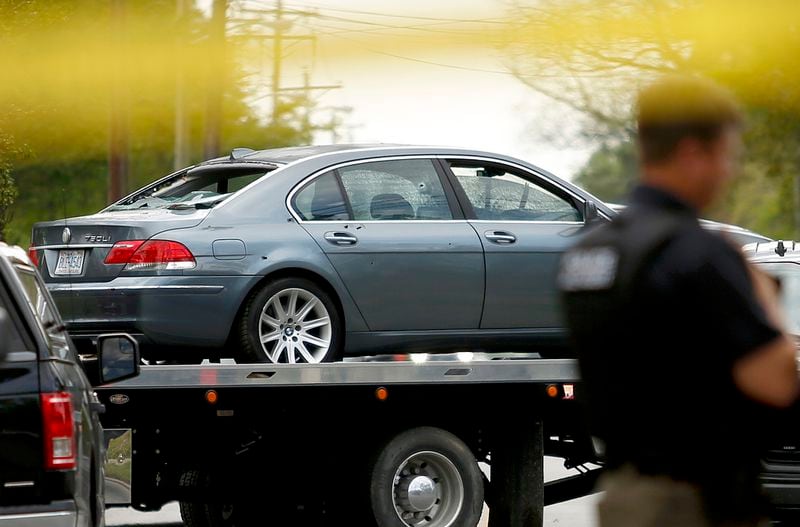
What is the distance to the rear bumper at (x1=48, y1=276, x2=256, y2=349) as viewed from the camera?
8.45 m

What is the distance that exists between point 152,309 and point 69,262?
→ 22.2 inches

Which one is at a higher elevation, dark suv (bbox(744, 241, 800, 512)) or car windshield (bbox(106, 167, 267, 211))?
car windshield (bbox(106, 167, 267, 211))

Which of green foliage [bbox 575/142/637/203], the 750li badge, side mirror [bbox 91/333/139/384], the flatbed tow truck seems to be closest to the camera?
side mirror [bbox 91/333/139/384]

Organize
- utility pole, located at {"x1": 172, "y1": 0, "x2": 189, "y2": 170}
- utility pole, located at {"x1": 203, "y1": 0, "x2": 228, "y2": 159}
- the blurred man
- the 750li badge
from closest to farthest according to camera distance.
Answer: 1. the blurred man
2. the 750li badge
3. utility pole, located at {"x1": 203, "y1": 0, "x2": 228, "y2": 159}
4. utility pole, located at {"x1": 172, "y1": 0, "x2": 189, "y2": 170}

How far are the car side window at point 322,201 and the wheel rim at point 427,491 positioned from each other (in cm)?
153

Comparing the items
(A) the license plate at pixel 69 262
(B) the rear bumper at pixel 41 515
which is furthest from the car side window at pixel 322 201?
(B) the rear bumper at pixel 41 515

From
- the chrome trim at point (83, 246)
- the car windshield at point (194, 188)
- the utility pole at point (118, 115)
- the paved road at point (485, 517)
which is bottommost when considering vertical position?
the paved road at point (485, 517)

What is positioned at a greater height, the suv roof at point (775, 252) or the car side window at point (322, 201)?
the car side window at point (322, 201)

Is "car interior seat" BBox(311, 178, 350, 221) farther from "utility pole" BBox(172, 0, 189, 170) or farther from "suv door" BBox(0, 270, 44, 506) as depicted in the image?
"utility pole" BBox(172, 0, 189, 170)

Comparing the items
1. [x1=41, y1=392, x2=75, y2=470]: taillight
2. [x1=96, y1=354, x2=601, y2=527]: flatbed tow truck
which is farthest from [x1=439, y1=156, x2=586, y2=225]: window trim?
[x1=41, y1=392, x2=75, y2=470]: taillight

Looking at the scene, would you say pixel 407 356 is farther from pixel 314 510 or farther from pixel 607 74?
pixel 607 74

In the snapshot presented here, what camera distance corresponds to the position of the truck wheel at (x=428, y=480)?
8352 millimetres

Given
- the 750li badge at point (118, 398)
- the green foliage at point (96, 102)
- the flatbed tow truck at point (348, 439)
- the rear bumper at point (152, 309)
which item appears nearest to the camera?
the 750li badge at point (118, 398)

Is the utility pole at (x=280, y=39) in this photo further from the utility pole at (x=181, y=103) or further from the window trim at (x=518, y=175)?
the window trim at (x=518, y=175)
